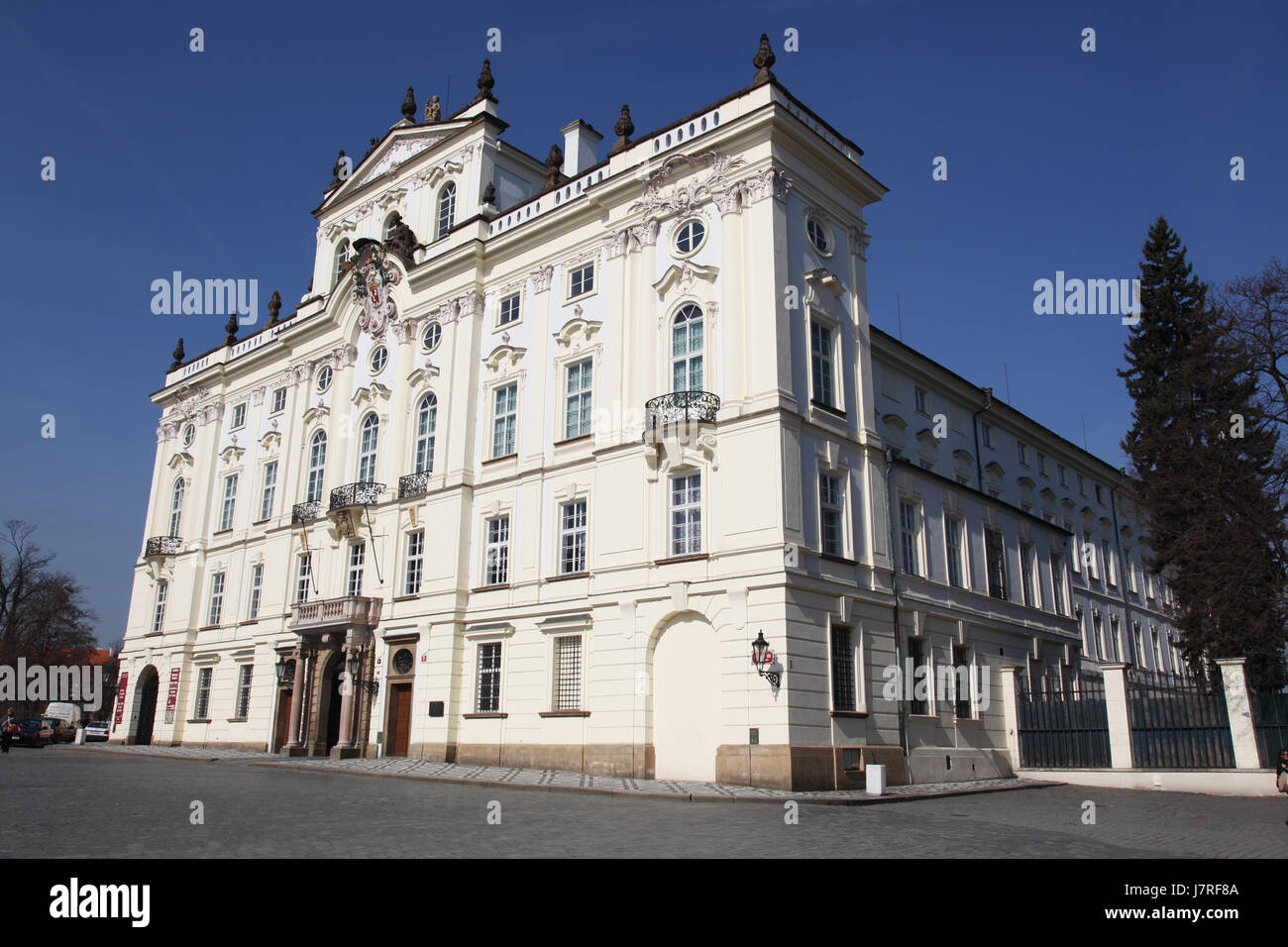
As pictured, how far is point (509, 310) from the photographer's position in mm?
34562

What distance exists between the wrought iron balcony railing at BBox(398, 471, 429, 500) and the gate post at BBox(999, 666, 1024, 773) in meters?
21.7

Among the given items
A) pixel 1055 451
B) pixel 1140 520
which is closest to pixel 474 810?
pixel 1140 520

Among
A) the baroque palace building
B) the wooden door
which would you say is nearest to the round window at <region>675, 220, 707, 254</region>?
the baroque palace building

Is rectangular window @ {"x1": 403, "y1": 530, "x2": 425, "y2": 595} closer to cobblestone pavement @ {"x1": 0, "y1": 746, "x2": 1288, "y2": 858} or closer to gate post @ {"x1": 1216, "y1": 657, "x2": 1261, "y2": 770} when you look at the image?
cobblestone pavement @ {"x1": 0, "y1": 746, "x2": 1288, "y2": 858}

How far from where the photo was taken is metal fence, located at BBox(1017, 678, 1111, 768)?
2888 centimetres

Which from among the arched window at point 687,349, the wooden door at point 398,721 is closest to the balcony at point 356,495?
the wooden door at point 398,721

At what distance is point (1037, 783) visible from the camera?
28453mm

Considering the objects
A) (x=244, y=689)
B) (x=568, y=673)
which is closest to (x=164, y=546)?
(x=244, y=689)

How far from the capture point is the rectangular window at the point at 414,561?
3444cm

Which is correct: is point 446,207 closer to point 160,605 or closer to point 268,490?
point 268,490

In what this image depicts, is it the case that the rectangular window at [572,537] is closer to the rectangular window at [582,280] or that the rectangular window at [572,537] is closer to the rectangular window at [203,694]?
the rectangular window at [582,280]

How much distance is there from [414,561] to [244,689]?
A: 13279 mm
